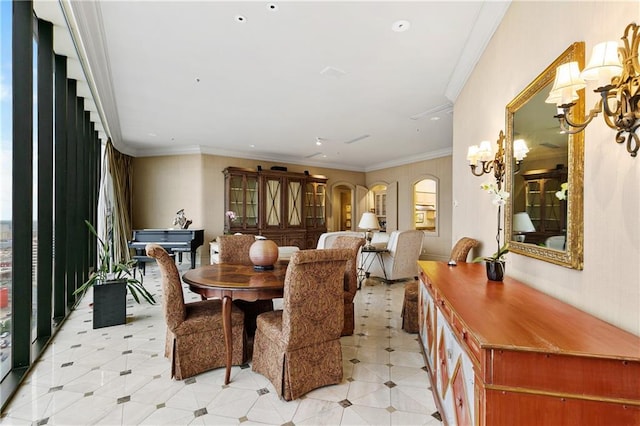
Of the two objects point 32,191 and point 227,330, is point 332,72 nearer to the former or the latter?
point 227,330

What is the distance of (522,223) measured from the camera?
2113 millimetres

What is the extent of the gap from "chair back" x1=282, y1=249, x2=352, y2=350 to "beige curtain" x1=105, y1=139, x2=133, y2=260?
5346 mm

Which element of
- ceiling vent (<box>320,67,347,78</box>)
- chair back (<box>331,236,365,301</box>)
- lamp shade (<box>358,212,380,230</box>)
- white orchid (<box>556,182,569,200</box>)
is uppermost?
ceiling vent (<box>320,67,347,78</box>)

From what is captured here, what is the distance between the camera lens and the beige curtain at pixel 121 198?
6.38m

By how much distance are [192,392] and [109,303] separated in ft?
A: 6.53

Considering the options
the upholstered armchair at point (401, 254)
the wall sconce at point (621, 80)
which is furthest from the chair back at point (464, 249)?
the upholstered armchair at point (401, 254)

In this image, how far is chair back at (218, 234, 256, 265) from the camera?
138 inches

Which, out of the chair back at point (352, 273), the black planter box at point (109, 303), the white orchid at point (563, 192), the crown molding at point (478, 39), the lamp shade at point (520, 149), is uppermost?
the crown molding at point (478, 39)

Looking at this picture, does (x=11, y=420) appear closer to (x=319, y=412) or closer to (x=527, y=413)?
(x=319, y=412)

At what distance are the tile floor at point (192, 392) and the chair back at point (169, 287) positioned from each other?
1.62ft

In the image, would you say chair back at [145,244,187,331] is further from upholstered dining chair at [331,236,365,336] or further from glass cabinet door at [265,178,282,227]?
glass cabinet door at [265,178,282,227]

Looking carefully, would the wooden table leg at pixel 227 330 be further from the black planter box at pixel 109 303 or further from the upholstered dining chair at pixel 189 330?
the black planter box at pixel 109 303

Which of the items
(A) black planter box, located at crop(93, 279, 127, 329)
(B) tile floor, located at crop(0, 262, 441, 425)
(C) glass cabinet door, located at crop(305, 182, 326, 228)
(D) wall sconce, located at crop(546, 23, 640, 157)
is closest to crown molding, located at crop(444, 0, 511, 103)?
(D) wall sconce, located at crop(546, 23, 640, 157)

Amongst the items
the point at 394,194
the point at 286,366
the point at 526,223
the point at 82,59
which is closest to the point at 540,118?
the point at 526,223
